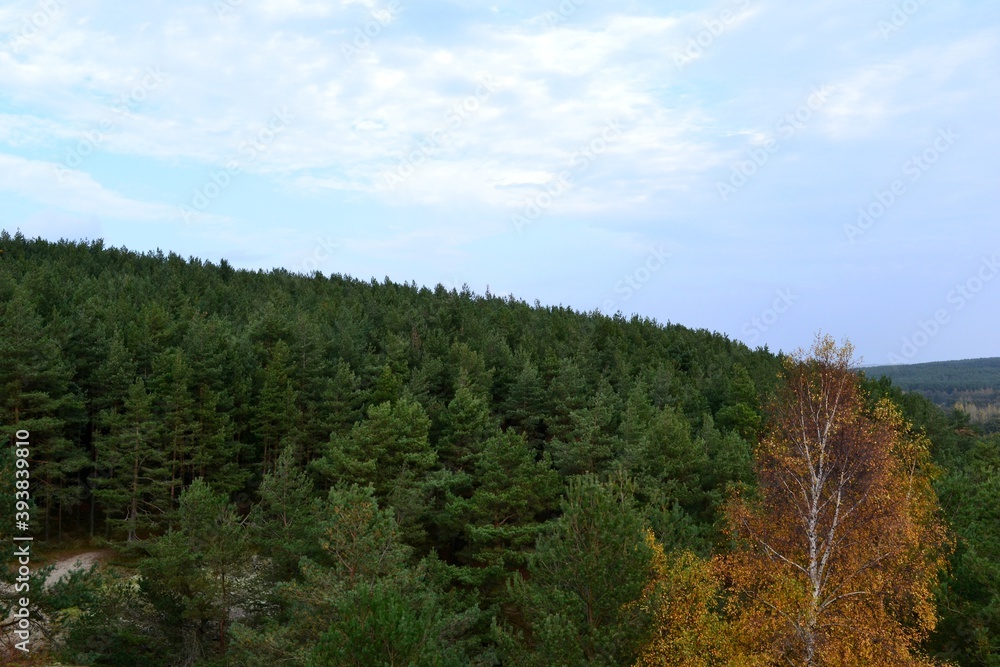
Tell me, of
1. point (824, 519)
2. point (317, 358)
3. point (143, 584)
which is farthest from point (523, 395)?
point (824, 519)

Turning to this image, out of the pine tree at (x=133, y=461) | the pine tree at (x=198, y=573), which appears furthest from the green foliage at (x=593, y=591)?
the pine tree at (x=133, y=461)

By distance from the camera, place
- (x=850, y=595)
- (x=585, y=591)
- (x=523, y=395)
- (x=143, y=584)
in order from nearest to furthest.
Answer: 1. (x=850, y=595)
2. (x=585, y=591)
3. (x=143, y=584)
4. (x=523, y=395)

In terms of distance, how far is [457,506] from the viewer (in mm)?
31328

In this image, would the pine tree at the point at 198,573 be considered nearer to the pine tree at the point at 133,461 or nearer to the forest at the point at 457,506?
the forest at the point at 457,506

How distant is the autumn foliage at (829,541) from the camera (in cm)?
1655

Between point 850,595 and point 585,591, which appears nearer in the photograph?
point 850,595

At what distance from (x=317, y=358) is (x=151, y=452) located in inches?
541

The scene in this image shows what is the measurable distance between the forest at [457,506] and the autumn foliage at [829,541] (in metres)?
0.08

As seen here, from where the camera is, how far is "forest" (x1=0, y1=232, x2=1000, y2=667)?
58.5 ft

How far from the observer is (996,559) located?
72.6ft

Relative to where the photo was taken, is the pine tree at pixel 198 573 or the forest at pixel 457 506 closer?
the forest at pixel 457 506

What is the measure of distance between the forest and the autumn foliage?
0.28 ft

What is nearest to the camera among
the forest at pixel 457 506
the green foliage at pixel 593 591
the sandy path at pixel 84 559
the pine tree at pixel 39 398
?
the forest at pixel 457 506

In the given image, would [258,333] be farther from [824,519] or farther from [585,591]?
[824,519]
